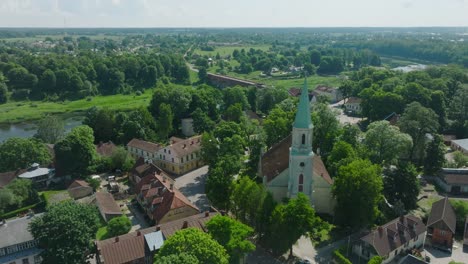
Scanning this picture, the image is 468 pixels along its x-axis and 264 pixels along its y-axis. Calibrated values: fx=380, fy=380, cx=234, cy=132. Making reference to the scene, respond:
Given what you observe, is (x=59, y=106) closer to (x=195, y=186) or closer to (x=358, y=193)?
(x=195, y=186)

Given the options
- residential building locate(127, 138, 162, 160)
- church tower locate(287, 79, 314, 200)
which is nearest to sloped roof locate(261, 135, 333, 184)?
church tower locate(287, 79, 314, 200)

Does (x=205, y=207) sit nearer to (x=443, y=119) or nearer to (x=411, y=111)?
(x=411, y=111)

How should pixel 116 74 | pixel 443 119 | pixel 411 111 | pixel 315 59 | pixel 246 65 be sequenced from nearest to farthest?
pixel 411 111 → pixel 443 119 → pixel 116 74 → pixel 246 65 → pixel 315 59

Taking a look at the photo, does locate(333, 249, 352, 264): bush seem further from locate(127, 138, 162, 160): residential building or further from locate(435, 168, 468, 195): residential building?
locate(127, 138, 162, 160): residential building

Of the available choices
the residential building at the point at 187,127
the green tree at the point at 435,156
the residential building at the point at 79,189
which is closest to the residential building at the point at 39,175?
the residential building at the point at 79,189

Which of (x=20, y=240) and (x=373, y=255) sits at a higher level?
(x=20, y=240)

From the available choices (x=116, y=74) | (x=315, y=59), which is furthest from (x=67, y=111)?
(x=315, y=59)
